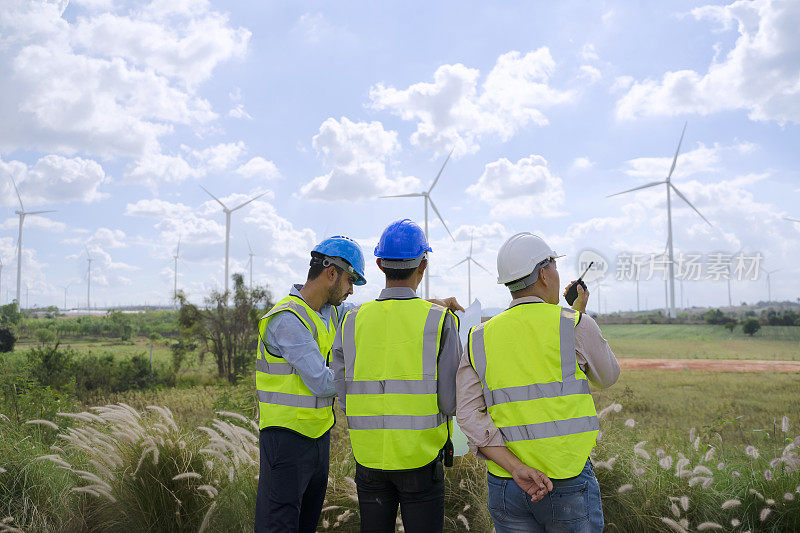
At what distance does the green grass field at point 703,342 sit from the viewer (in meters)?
42.1

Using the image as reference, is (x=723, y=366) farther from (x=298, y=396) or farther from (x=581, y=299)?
(x=298, y=396)

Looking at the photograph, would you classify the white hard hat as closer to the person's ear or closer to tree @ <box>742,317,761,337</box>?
the person's ear

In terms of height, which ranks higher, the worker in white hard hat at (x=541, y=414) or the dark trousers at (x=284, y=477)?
the worker in white hard hat at (x=541, y=414)

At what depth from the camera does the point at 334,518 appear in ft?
18.1

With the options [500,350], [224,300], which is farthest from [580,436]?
[224,300]

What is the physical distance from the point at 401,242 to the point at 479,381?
3.22 ft

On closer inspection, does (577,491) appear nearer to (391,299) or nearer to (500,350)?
(500,350)

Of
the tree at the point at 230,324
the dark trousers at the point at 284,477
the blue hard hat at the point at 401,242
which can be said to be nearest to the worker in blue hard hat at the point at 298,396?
the dark trousers at the point at 284,477

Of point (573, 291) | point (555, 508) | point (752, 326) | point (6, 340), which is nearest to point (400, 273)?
point (573, 291)

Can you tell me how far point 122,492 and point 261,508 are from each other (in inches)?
98.9

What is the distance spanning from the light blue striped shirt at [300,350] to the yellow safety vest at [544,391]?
121 cm

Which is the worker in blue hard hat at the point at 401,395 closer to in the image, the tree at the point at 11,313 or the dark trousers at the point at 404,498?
the dark trousers at the point at 404,498

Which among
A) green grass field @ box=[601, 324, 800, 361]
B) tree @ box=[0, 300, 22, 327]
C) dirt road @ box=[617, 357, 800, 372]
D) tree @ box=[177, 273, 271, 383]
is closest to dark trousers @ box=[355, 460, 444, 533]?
tree @ box=[177, 273, 271, 383]

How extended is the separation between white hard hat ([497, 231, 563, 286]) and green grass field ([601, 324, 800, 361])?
41339mm
